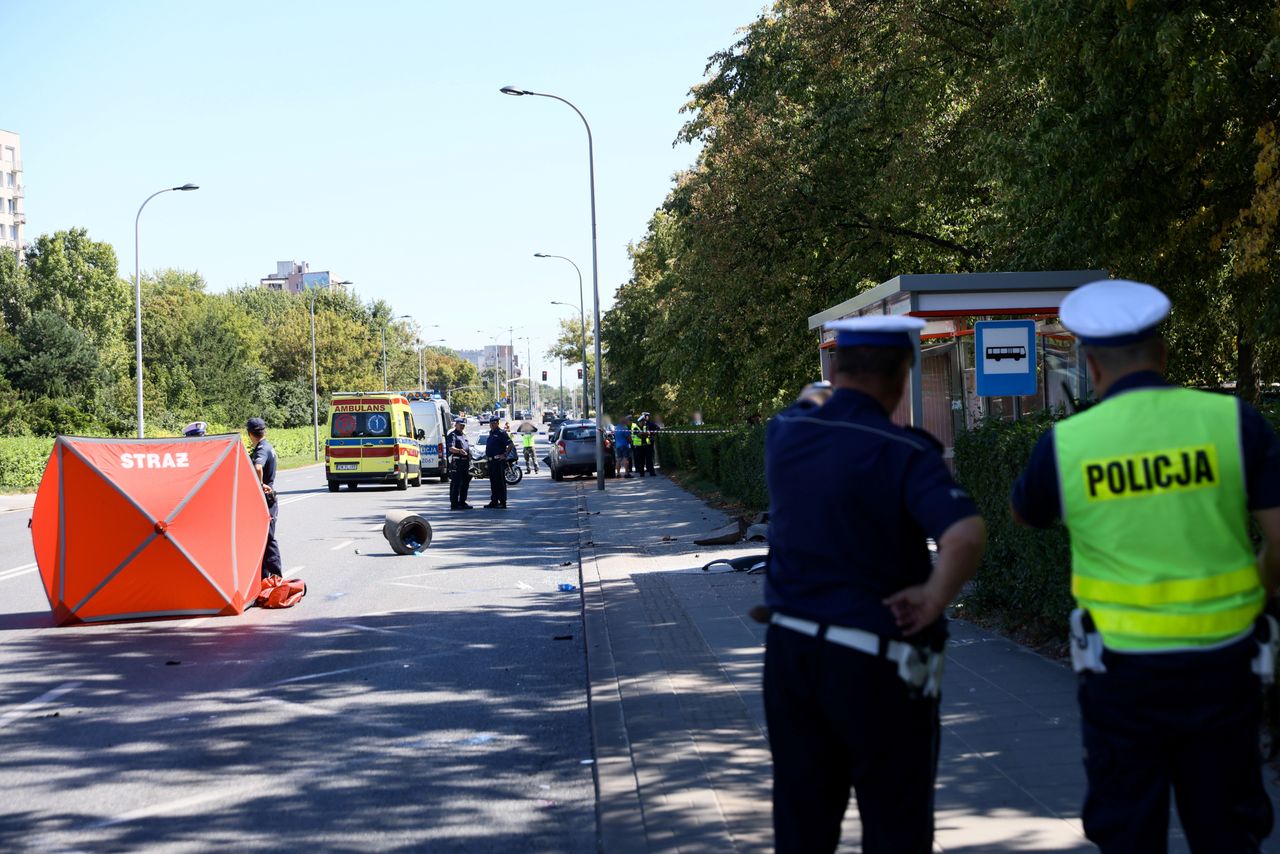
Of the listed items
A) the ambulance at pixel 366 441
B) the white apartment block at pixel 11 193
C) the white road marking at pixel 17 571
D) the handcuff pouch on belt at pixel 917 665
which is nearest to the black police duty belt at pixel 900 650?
the handcuff pouch on belt at pixel 917 665

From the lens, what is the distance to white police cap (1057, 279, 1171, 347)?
3.19m

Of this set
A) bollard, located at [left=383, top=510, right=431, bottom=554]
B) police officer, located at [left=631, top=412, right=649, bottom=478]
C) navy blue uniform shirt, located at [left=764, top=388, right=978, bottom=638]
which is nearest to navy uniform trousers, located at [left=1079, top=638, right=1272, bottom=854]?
navy blue uniform shirt, located at [left=764, top=388, right=978, bottom=638]

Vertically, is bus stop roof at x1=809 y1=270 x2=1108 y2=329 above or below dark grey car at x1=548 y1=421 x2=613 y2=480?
above

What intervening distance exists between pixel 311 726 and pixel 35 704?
78.0 inches

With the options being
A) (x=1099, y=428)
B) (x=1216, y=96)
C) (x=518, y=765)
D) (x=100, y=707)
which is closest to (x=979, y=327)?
(x=1216, y=96)

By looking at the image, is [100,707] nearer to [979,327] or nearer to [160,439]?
[160,439]

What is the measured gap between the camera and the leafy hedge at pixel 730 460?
66.8ft

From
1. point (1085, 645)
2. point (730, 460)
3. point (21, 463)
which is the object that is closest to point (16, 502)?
point (21, 463)

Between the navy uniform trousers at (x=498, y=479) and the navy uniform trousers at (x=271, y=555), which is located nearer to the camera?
the navy uniform trousers at (x=271, y=555)

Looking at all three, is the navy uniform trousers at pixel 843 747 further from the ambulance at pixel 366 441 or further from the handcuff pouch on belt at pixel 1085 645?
the ambulance at pixel 366 441

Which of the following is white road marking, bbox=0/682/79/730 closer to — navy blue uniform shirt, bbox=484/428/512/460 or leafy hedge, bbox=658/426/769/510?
leafy hedge, bbox=658/426/769/510

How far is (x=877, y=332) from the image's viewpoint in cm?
331

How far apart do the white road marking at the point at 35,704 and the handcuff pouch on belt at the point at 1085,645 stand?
6428mm

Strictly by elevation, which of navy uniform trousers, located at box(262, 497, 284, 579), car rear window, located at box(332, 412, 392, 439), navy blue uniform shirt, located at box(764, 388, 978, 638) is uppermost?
car rear window, located at box(332, 412, 392, 439)
